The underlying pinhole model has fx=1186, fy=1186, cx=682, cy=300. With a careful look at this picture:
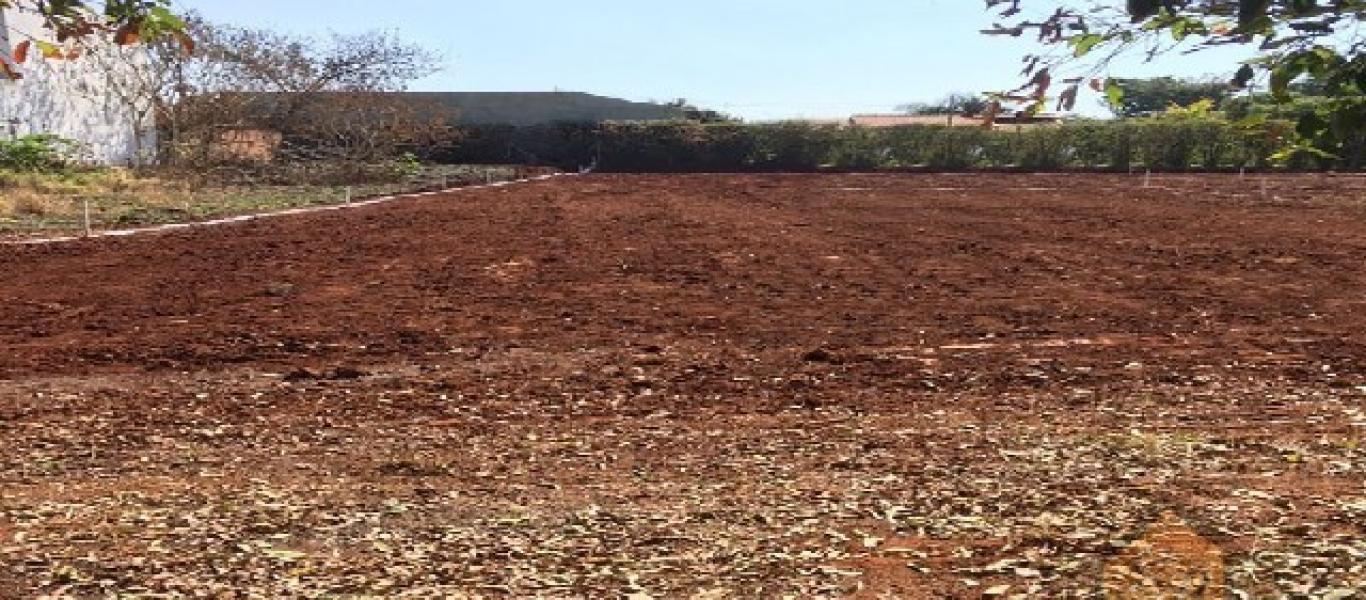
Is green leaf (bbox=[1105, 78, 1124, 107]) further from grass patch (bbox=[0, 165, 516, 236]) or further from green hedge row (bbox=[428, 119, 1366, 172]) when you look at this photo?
green hedge row (bbox=[428, 119, 1366, 172])

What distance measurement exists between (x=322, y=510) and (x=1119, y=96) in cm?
374

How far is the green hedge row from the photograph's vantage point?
4272 centimetres

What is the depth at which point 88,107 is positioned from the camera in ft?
91.0

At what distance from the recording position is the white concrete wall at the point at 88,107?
25.0 metres

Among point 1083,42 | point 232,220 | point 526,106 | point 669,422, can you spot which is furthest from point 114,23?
point 526,106

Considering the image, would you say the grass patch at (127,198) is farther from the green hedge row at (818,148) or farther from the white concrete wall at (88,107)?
the green hedge row at (818,148)

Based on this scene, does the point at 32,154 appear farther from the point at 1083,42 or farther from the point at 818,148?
the point at 818,148

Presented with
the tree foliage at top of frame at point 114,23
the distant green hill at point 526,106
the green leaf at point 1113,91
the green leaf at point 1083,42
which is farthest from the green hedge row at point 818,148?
the green leaf at point 1083,42

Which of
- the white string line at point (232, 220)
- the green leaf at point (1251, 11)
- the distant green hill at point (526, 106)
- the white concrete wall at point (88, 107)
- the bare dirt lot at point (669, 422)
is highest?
the distant green hill at point (526, 106)

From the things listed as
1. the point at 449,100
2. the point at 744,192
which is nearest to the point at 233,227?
the point at 744,192

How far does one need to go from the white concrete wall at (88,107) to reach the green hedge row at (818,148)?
14140 millimetres

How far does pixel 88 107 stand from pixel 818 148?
25.2 metres

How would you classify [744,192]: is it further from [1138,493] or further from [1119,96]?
[1119,96]

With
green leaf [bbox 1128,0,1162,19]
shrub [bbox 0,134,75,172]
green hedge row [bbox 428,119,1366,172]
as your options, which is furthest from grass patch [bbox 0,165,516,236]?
green leaf [bbox 1128,0,1162,19]
